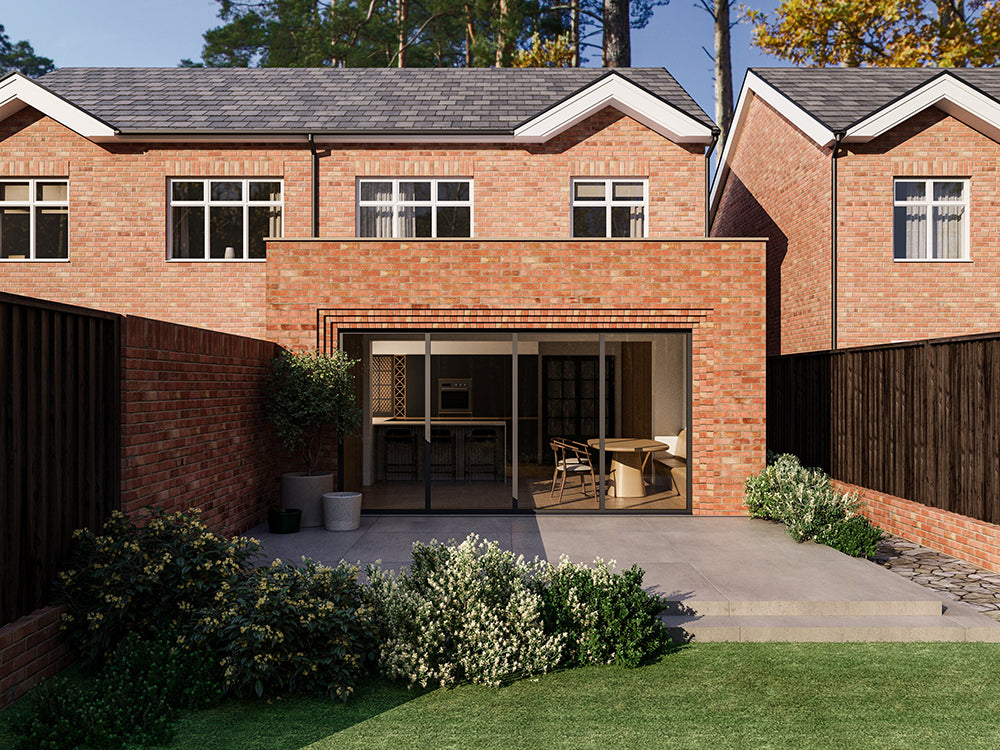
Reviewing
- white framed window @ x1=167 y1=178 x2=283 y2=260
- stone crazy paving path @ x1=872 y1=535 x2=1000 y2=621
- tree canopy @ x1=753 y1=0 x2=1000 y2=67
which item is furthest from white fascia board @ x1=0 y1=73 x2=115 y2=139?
tree canopy @ x1=753 y1=0 x2=1000 y2=67

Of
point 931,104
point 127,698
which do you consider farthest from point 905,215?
point 127,698

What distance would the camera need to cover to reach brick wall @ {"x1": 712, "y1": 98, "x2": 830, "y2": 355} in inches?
483

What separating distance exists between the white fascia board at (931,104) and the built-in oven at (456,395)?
8.81 m

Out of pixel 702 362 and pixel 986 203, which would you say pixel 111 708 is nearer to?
pixel 702 362

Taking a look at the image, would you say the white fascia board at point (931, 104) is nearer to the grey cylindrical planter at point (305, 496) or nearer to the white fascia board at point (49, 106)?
the grey cylindrical planter at point (305, 496)

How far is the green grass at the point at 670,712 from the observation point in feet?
12.4

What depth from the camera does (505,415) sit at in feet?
51.6

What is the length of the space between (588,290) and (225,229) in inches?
260

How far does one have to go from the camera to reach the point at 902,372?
324 inches

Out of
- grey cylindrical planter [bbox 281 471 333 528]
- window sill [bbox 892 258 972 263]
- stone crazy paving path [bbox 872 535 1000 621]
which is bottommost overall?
stone crazy paving path [bbox 872 535 1000 621]

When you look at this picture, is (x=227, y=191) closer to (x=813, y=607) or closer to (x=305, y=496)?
(x=305, y=496)

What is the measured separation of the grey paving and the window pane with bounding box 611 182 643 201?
18.5 feet

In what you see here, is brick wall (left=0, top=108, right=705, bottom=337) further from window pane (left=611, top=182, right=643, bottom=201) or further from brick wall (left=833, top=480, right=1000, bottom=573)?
brick wall (left=833, top=480, right=1000, bottom=573)

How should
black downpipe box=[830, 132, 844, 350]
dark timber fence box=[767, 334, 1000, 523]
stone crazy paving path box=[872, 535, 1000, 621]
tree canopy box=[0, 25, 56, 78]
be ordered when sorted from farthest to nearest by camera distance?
1. tree canopy box=[0, 25, 56, 78]
2. black downpipe box=[830, 132, 844, 350]
3. dark timber fence box=[767, 334, 1000, 523]
4. stone crazy paving path box=[872, 535, 1000, 621]
